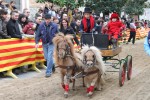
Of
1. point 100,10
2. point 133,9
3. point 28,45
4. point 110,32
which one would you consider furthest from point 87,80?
point 133,9

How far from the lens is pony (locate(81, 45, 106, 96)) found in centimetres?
800

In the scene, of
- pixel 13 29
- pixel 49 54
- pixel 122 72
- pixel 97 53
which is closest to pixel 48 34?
pixel 49 54

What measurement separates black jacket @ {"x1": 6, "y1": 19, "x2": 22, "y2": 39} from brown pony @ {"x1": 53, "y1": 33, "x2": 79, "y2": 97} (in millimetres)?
3156

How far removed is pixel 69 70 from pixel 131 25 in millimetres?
18327

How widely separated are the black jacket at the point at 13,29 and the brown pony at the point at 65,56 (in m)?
3.16

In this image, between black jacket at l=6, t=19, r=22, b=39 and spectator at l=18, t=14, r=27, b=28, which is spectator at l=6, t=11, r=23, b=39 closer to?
black jacket at l=6, t=19, r=22, b=39

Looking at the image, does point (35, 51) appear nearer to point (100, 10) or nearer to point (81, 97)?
point (81, 97)

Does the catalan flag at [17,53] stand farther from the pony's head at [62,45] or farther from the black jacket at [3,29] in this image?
the pony's head at [62,45]

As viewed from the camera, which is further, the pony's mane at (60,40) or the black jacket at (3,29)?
the black jacket at (3,29)

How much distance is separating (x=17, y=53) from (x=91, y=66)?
3.66 meters

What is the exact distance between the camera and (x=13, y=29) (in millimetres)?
10969

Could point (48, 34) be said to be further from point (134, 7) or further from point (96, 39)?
point (134, 7)

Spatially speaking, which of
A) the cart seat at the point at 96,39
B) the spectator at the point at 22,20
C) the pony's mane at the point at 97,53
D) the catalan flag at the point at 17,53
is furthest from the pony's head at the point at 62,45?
the spectator at the point at 22,20

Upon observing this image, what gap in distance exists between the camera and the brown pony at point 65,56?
8.04 m
